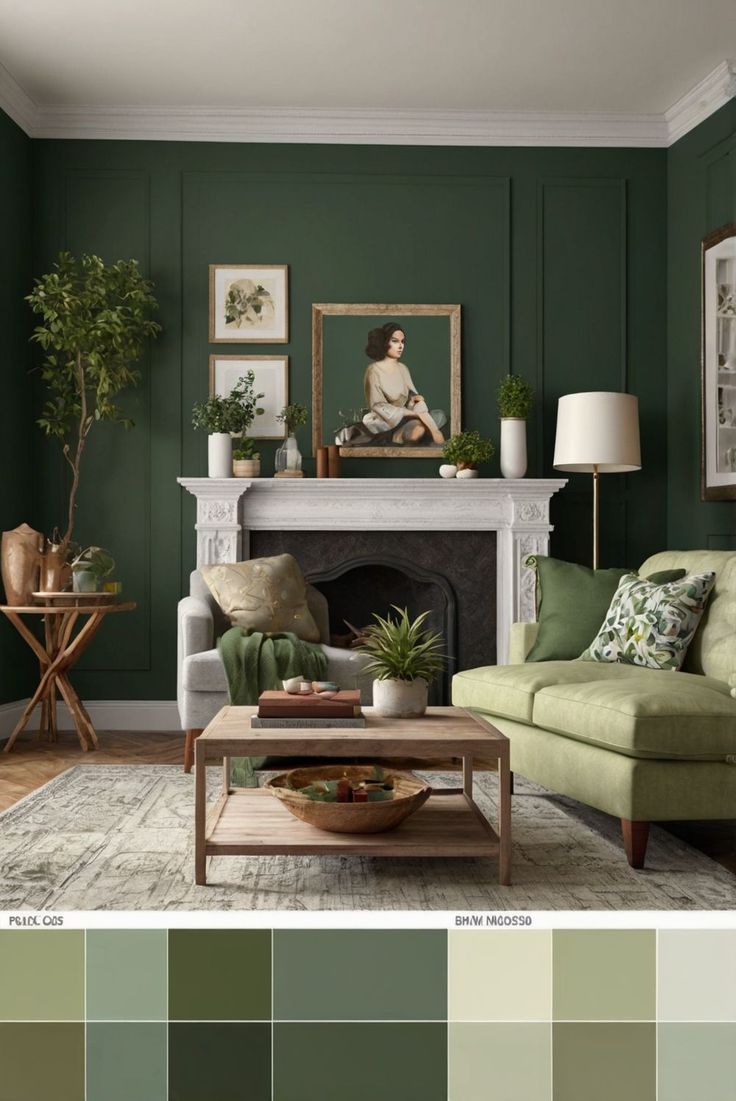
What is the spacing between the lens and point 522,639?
3.82 meters

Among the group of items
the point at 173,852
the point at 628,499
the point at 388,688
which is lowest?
the point at 173,852

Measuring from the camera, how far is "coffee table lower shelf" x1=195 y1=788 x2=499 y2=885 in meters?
2.42

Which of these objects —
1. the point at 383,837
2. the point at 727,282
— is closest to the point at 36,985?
the point at 383,837

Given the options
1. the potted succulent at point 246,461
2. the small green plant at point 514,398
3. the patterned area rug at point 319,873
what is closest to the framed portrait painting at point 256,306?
the potted succulent at point 246,461

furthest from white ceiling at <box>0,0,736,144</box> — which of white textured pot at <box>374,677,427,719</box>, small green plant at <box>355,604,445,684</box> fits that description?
white textured pot at <box>374,677,427,719</box>

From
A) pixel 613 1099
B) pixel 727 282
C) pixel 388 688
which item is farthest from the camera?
pixel 727 282

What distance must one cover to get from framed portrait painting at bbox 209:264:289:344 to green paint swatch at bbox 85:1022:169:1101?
4769mm

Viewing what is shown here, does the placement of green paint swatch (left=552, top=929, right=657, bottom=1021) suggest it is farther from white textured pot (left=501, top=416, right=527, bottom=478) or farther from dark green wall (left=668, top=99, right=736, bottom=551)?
white textured pot (left=501, top=416, right=527, bottom=478)

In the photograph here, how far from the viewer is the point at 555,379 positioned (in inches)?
207

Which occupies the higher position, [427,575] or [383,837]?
[427,575]

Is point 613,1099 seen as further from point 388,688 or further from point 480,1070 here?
point 388,688

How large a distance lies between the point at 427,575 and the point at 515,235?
72.0 inches

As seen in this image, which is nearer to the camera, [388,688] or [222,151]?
[388,688]

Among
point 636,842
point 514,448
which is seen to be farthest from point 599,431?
point 636,842
